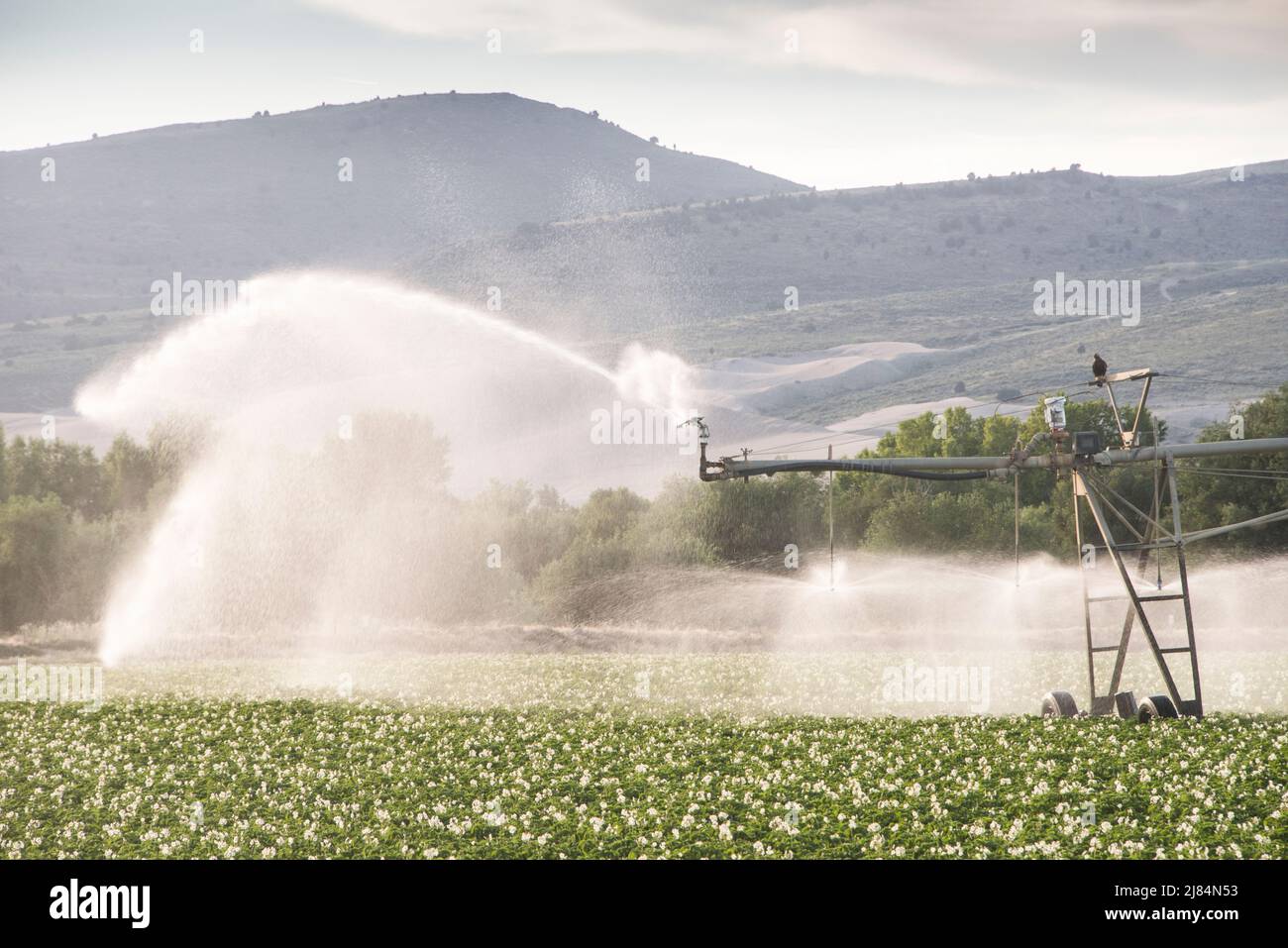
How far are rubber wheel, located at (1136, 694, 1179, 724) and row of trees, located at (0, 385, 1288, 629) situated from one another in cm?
4598

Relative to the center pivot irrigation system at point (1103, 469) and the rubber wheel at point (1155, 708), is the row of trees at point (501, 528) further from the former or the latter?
the rubber wheel at point (1155, 708)

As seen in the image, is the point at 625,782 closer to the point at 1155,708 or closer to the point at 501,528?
the point at 1155,708

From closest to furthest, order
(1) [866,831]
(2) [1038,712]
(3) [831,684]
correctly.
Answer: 1. (1) [866,831]
2. (2) [1038,712]
3. (3) [831,684]

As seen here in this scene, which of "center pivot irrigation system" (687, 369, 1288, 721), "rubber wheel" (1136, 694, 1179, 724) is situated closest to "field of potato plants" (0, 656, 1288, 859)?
"rubber wheel" (1136, 694, 1179, 724)

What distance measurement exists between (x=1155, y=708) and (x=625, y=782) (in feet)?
32.2

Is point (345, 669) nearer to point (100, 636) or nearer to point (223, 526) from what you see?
point (100, 636)

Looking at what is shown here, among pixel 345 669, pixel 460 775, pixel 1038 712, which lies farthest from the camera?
pixel 345 669

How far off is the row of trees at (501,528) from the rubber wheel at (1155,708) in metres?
46.0

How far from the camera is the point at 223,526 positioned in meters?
63.7

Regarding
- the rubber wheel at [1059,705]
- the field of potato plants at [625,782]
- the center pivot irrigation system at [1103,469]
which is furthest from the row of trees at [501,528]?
the rubber wheel at [1059,705]

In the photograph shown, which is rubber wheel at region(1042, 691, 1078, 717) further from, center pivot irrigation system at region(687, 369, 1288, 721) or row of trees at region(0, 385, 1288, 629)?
row of trees at region(0, 385, 1288, 629)

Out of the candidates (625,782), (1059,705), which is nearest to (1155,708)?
(1059,705)
